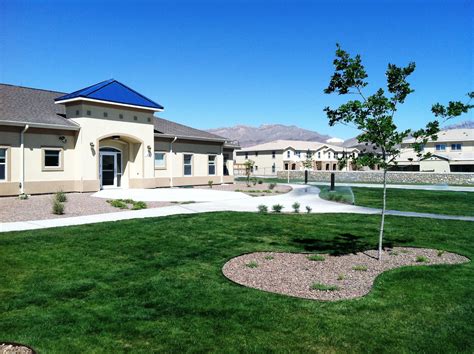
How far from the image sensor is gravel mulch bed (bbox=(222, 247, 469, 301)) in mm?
7289

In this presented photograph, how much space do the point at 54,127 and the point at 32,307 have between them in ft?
58.3

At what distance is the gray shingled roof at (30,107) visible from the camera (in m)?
21.5

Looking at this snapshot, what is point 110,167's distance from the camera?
85.8 ft

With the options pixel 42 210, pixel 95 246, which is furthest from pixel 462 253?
pixel 42 210

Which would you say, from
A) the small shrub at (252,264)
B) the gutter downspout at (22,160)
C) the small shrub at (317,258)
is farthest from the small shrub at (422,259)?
the gutter downspout at (22,160)

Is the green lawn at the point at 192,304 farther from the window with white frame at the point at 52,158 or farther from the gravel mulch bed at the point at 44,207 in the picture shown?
the window with white frame at the point at 52,158

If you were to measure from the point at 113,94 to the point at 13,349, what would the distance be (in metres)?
21.5

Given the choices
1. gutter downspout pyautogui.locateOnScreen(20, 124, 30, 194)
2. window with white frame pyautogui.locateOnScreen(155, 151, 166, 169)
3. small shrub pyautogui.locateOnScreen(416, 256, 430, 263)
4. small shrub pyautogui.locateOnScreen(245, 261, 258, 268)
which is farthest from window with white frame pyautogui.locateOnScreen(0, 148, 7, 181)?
small shrub pyautogui.locateOnScreen(416, 256, 430, 263)

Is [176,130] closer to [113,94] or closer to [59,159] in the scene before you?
[113,94]

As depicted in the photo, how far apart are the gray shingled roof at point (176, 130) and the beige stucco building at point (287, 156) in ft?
133

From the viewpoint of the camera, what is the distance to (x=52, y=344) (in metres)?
4.96

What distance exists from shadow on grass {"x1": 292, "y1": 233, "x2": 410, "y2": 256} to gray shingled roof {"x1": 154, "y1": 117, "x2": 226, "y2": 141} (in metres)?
19.4

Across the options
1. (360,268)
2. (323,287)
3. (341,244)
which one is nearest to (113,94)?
(341,244)

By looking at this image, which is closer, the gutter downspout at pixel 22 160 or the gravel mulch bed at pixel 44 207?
the gravel mulch bed at pixel 44 207
